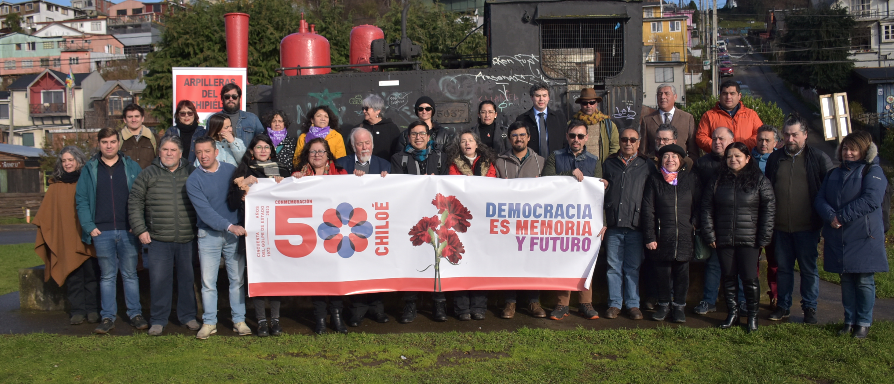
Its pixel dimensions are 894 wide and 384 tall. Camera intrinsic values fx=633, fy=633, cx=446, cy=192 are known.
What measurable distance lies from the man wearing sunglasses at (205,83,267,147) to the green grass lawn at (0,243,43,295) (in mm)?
4111

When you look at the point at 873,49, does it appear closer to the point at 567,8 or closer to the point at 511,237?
the point at 567,8

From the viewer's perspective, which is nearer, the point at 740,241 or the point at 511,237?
the point at 740,241

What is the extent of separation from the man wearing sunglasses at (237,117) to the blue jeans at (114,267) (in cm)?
176

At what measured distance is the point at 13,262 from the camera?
12203mm

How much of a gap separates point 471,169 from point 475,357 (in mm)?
1974

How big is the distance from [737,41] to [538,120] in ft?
287

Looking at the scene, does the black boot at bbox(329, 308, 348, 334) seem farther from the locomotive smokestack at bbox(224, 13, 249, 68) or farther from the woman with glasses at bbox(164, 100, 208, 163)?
the locomotive smokestack at bbox(224, 13, 249, 68)

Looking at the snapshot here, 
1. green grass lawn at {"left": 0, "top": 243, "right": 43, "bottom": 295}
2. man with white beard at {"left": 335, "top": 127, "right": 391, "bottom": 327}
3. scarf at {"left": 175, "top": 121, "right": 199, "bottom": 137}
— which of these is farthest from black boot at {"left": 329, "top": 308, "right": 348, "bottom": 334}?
green grass lawn at {"left": 0, "top": 243, "right": 43, "bottom": 295}

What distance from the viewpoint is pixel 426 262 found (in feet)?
20.1

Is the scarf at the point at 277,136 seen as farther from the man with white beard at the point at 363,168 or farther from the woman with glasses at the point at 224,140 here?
the man with white beard at the point at 363,168

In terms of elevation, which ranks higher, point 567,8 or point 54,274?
point 567,8

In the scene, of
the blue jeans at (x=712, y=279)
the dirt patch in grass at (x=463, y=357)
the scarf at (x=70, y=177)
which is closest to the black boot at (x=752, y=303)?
the blue jeans at (x=712, y=279)

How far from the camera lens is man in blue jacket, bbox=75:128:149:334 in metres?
6.15

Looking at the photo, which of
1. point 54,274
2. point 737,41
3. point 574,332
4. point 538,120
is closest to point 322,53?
point 538,120
